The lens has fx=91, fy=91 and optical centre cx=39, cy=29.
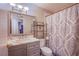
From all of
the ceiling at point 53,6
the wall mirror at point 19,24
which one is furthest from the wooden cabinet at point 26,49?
the ceiling at point 53,6

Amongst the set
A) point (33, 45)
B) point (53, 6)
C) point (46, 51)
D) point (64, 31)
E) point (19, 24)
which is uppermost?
point (53, 6)

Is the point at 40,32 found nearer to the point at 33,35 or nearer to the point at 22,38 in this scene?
the point at 33,35

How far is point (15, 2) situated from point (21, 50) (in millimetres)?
830

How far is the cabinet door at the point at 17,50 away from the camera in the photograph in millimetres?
1526

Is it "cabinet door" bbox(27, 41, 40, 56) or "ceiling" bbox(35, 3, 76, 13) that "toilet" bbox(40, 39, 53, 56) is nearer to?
"cabinet door" bbox(27, 41, 40, 56)

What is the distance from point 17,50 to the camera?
5.11ft

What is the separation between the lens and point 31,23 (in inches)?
68.1

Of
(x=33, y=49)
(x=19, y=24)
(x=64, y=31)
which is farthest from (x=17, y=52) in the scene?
(x=64, y=31)

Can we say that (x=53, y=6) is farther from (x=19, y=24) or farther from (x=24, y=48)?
(x=24, y=48)

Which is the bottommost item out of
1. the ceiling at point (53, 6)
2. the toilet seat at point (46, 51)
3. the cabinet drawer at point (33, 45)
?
the toilet seat at point (46, 51)

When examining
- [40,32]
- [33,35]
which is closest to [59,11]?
[40,32]

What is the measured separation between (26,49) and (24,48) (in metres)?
0.04

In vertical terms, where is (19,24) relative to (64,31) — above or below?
above

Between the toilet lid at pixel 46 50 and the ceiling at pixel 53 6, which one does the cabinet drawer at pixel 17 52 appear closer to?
the toilet lid at pixel 46 50
